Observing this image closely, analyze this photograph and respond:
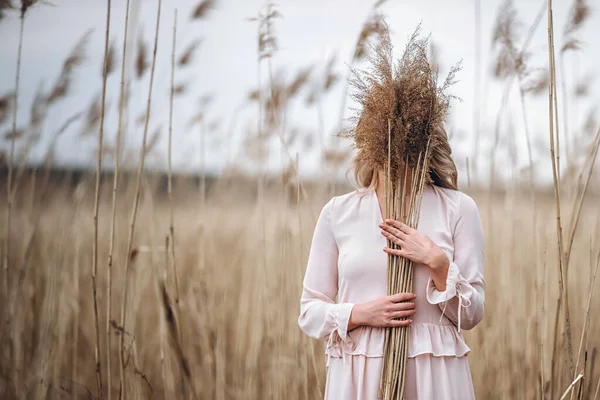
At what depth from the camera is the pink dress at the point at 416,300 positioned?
50.4 inches

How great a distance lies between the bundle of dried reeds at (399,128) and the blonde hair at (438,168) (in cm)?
6

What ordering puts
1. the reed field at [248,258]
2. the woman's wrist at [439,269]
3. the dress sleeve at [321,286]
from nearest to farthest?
the woman's wrist at [439,269] < the dress sleeve at [321,286] < the reed field at [248,258]

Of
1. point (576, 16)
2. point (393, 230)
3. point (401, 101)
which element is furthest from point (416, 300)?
point (576, 16)

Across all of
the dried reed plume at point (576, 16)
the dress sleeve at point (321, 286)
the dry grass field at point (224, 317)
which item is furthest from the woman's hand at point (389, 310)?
the dried reed plume at point (576, 16)

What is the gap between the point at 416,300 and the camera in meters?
1.32

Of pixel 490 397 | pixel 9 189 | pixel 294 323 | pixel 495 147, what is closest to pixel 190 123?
pixel 9 189

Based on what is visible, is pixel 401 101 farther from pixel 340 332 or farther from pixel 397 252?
pixel 340 332

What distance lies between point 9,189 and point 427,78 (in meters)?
1.41

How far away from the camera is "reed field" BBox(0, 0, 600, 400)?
A: 64.1 inches

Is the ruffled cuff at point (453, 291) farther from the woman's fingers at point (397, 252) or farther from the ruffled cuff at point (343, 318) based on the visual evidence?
the ruffled cuff at point (343, 318)

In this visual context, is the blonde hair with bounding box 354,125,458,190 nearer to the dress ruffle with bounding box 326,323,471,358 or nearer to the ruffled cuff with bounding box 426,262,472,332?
the ruffled cuff with bounding box 426,262,472,332

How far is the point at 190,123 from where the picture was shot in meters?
2.78

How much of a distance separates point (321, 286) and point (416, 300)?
26cm

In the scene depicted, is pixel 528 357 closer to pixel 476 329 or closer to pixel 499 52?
pixel 476 329
